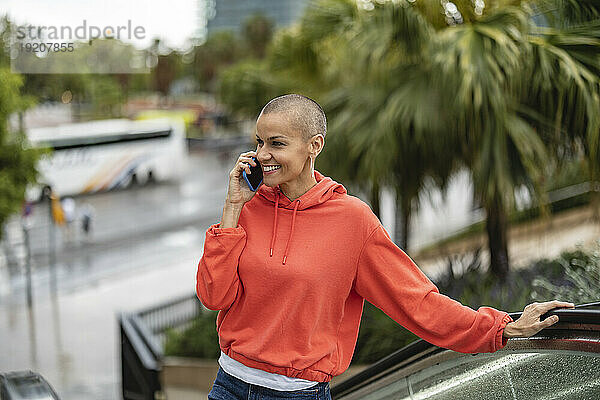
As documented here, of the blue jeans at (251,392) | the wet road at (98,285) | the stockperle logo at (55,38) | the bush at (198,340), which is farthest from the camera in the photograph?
the wet road at (98,285)

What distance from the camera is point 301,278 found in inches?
80.7

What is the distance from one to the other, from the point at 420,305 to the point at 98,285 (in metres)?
14.0

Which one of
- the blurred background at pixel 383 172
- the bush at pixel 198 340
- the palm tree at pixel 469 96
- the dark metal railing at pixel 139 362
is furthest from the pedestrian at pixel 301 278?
the bush at pixel 198 340

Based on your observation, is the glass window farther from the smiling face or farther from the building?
the building

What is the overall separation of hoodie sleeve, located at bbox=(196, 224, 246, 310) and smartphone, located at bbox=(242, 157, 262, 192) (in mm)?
126

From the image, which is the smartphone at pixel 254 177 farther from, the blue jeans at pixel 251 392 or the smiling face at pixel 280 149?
the blue jeans at pixel 251 392

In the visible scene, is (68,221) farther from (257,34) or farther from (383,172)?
(257,34)

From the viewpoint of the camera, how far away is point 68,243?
19.2 meters

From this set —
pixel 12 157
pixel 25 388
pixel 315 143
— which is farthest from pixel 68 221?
pixel 315 143

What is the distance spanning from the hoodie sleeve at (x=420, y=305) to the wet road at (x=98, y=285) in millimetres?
8465

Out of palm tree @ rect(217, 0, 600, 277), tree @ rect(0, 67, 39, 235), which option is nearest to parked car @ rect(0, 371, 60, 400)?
palm tree @ rect(217, 0, 600, 277)

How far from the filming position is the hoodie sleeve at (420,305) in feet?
6.81

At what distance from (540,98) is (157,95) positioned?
189 ft

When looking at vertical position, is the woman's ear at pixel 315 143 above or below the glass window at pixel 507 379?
above
